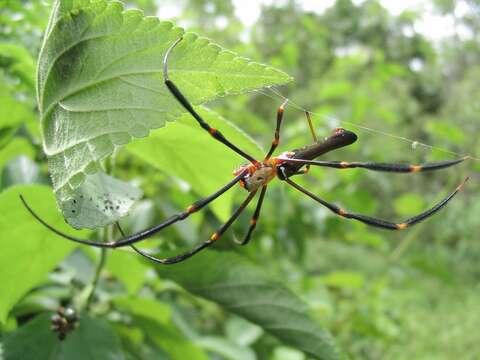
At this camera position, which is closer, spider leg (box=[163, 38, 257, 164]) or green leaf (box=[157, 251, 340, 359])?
spider leg (box=[163, 38, 257, 164])

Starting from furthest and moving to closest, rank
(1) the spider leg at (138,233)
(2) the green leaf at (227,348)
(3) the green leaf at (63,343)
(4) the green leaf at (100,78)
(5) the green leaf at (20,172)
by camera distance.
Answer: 1. (2) the green leaf at (227,348)
2. (5) the green leaf at (20,172)
3. (3) the green leaf at (63,343)
4. (1) the spider leg at (138,233)
5. (4) the green leaf at (100,78)

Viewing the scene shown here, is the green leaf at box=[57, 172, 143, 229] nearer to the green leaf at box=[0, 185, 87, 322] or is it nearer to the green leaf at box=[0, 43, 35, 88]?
the green leaf at box=[0, 185, 87, 322]

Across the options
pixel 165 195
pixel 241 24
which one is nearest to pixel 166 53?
pixel 165 195

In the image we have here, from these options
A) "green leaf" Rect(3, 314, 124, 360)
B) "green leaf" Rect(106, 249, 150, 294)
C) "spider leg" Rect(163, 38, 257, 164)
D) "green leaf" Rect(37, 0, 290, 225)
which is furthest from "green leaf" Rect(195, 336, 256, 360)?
"green leaf" Rect(37, 0, 290, 225)

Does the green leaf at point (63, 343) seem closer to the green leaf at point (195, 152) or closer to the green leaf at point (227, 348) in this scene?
the green leaf at point (195, 152)

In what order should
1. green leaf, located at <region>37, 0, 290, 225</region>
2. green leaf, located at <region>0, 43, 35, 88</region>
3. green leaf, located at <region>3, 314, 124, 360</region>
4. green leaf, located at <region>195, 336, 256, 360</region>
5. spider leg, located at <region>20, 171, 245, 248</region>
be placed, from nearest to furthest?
green leaf, located at <region>37, 0, 290, 225</region>, spider leg, located at <region>20, 171, 245, 248</region>, green leaf, located at <region>3, 314, 124, 360</region>, green leaf, located at <region>0, 43, 35, 88</region>, green leaf, located at <region>195, 336, 256, 360</region>

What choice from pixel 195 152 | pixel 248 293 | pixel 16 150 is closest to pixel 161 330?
pixel 248 293

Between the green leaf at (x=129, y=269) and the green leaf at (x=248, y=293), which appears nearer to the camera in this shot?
the green leaf at (x=248, y=293)

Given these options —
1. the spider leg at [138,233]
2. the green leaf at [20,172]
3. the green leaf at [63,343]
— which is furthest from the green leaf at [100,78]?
the green leaf at [20,172]

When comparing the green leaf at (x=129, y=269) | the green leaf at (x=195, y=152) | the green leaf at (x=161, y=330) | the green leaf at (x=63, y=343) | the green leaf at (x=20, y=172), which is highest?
the green leaf at (x=195, y=152)
